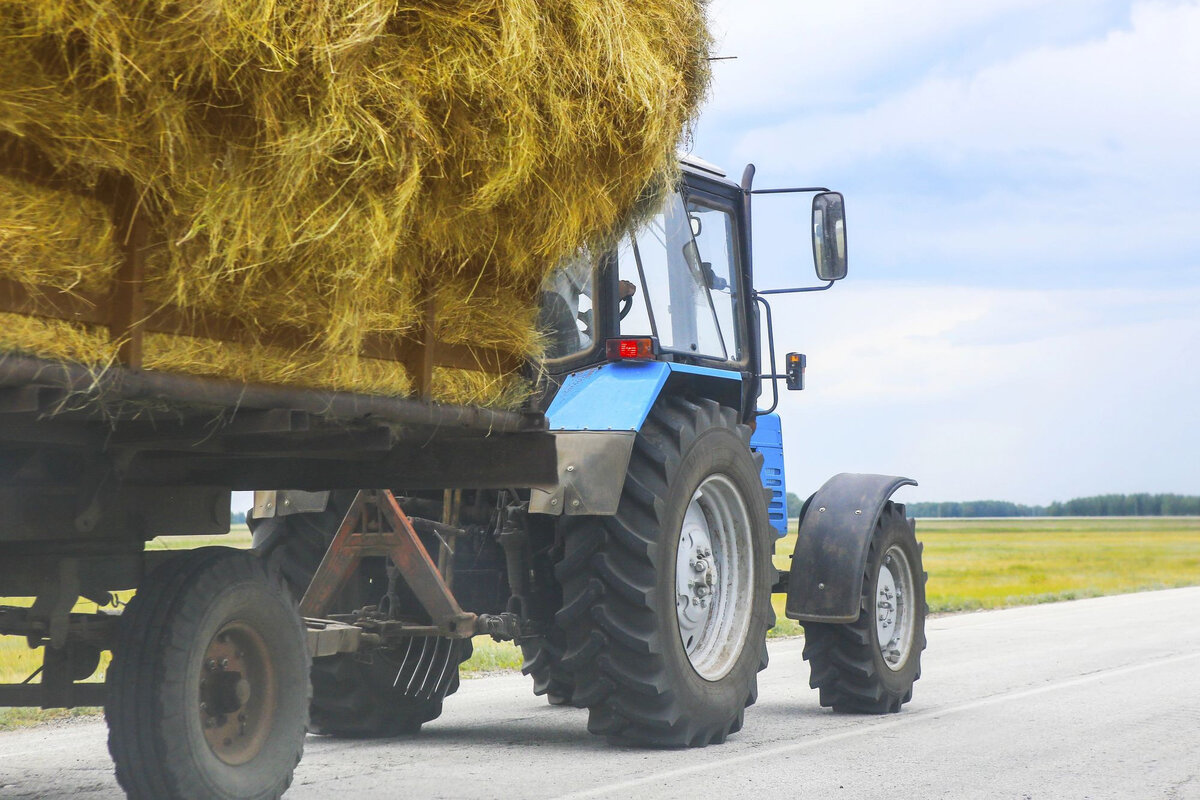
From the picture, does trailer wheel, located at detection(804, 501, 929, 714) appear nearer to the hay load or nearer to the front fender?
the front fender

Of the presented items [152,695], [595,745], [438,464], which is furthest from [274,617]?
[595,745]

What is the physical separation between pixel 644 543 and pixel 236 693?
2.17 meters

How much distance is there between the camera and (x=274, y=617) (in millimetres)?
4562

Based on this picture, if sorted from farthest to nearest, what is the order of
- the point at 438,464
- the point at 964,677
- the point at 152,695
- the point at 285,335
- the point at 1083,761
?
the point at 964,677
the point at 1083,761
the point at 438,464
the point at 152,695
the point at 285,335

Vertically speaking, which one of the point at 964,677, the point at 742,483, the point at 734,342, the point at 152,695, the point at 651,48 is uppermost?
the point at 651,48

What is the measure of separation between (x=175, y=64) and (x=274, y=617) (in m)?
1.97

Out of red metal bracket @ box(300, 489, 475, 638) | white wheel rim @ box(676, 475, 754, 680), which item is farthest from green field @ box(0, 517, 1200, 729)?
white wheel rim @ box(676, 475, 754, 680)

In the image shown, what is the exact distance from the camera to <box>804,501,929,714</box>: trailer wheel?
7.69 meters

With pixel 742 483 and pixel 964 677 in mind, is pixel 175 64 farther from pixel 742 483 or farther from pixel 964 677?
pixel 964 677

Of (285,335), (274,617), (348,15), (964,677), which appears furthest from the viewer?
(964,677)

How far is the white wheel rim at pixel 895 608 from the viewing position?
805 cm

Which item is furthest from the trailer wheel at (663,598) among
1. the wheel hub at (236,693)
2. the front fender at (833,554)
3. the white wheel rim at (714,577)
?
the wheel hub at (236,693)

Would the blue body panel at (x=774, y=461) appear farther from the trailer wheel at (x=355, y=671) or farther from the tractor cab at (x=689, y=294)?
the trailer wheel at (x=355, y=671)

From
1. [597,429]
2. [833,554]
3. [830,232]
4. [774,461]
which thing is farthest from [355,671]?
[830,232]
